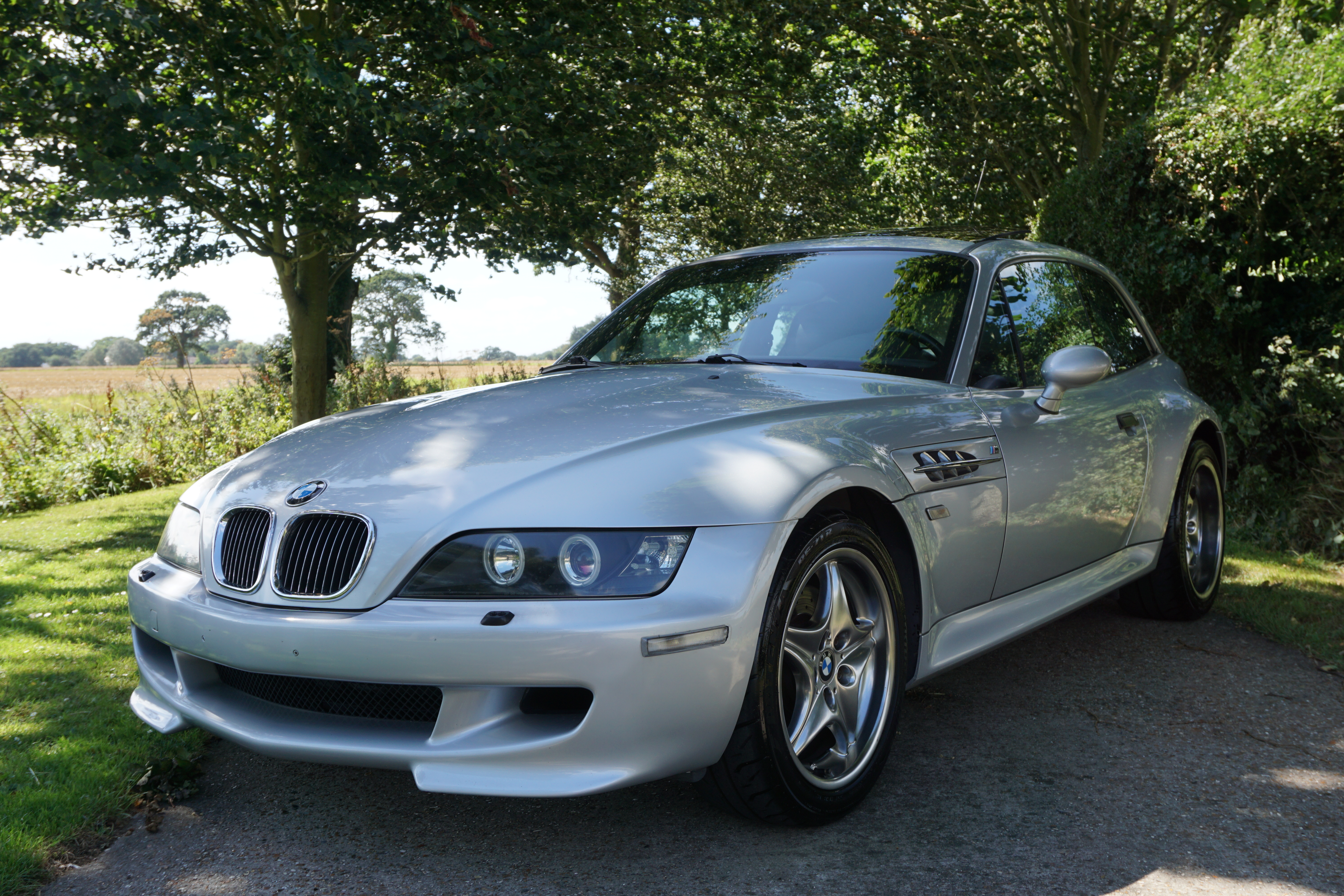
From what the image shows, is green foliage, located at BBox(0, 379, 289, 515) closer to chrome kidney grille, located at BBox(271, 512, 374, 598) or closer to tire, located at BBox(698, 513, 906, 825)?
chrome kidney grille, located at BBox(271, 512, 374, 598)

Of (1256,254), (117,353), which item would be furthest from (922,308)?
(117,353)

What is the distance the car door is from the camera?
11.3ft

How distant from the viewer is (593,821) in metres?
2.80

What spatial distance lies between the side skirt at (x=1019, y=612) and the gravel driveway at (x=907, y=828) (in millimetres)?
332

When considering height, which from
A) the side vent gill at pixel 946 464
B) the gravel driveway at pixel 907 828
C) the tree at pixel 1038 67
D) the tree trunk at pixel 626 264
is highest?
the tree at pixel 1038 67

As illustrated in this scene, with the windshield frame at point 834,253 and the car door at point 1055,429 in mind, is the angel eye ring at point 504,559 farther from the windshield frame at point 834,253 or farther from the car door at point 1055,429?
the car door at point 1055,429

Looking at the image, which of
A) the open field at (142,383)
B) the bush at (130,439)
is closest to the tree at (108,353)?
the open field at (142,383)

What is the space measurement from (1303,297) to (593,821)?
6193mm

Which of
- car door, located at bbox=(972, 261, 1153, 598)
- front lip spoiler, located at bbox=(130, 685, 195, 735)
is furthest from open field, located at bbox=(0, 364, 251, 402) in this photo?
car door, located at bbox=(972, 261, 1153, 598)

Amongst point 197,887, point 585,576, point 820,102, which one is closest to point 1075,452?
point 585,576

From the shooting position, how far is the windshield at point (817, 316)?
356cm

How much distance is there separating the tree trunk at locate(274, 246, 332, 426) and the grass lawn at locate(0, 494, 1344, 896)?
296cm

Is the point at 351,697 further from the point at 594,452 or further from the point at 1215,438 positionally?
the point at 1215,438

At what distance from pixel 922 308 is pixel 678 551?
1.72 m
